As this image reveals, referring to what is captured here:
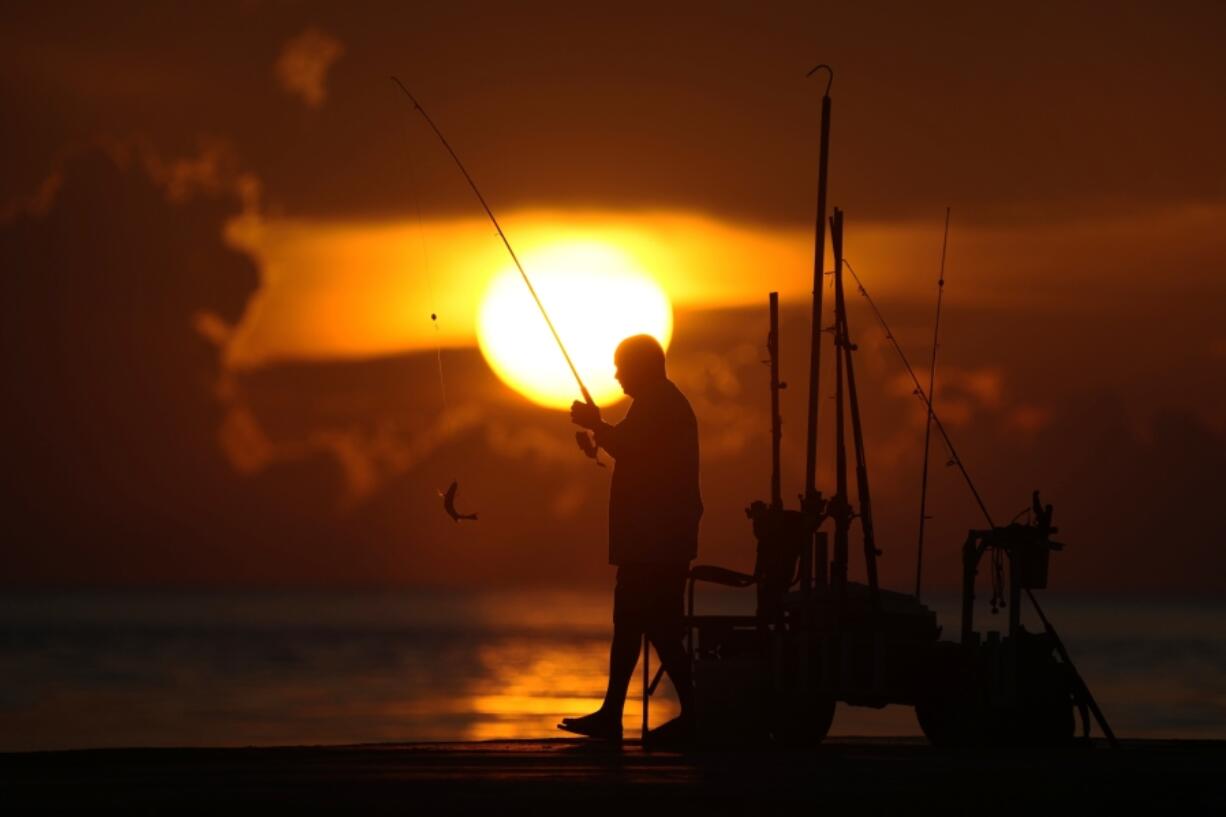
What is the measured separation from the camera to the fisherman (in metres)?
14.2

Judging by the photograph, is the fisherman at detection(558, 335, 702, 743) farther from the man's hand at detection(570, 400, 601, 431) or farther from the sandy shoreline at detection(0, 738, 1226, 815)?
the sandy shoreline at detection(0, 738, 1226, 815)

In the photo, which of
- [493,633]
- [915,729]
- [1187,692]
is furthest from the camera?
[493,633]

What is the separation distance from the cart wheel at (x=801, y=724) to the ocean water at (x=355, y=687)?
13.3m

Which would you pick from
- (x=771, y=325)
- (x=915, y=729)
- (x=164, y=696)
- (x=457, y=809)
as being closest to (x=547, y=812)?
(x=457, y=809)

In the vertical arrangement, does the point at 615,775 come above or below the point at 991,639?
below

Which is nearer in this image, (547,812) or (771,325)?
(547,812)

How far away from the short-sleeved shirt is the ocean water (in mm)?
13325

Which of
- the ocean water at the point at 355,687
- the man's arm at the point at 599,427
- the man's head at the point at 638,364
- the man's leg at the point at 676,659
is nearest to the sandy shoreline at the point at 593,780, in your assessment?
the man's leg at the point at 676,659

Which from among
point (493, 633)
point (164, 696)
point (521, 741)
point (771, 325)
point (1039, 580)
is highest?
point (493, 633)

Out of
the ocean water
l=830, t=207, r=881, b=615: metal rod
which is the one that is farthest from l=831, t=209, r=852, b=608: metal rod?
the ocean water

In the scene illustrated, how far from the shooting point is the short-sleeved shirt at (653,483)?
14242 mm

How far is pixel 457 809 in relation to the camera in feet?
31.7

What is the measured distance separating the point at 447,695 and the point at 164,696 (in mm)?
5395

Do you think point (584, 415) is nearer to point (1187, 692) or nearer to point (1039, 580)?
point (1039, 580)
